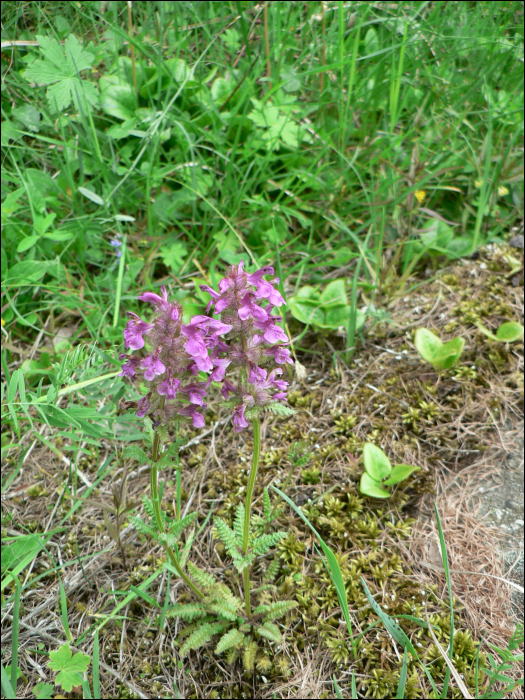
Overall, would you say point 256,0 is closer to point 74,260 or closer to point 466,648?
point 74,260

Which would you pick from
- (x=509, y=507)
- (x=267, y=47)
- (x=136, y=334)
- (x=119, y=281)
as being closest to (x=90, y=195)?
(x=119, y=281)

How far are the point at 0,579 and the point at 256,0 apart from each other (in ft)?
13.1

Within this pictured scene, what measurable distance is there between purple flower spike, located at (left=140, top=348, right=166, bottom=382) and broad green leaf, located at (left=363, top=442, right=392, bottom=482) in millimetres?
1316

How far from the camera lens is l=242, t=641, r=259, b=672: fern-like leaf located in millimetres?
2074

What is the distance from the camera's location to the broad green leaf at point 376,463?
2.52 metres

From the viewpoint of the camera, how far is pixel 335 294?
317 centimetres

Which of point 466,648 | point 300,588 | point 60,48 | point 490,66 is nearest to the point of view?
point 466,648

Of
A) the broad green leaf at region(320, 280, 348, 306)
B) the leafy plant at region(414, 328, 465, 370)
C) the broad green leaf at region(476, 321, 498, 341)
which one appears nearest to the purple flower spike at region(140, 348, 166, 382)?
the broad green leaf at region(320, 280, 348, 306)

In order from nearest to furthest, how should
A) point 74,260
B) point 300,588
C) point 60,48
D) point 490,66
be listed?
point 300,588, point 60,48, point 74,260, point 490,66

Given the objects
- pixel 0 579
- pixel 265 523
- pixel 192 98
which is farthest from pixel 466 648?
pixel 192 98

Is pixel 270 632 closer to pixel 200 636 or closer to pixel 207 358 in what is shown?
pixel 200 636

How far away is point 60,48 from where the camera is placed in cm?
305

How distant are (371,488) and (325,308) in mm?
1117

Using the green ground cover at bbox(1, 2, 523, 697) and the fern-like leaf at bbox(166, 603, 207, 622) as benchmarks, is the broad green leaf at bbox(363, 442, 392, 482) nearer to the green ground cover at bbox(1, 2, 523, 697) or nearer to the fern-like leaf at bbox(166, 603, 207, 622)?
the green ground cover at bbox(1, 2, 523, 697)
